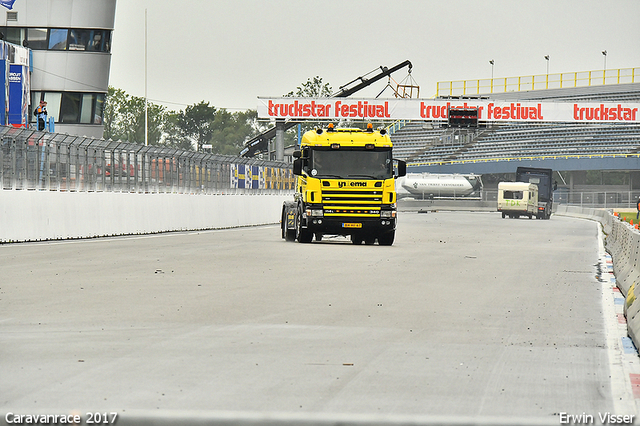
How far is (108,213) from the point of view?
2792 cm

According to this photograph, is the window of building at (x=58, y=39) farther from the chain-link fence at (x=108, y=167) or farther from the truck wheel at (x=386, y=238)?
the truck wheel at (x=386, y=238)

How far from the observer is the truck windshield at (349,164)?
991 inches

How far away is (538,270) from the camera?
18188 millimetres

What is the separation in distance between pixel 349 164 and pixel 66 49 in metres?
35.7

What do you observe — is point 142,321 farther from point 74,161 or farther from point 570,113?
point 570,113

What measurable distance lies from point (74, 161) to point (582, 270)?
14.6 m

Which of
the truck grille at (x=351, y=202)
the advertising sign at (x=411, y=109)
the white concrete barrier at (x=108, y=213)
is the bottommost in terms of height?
the white concrete barrier at (x=108, y=213)

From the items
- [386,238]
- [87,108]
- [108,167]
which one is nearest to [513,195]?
[87,108]

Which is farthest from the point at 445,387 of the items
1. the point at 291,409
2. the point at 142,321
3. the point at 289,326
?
the point at 142,321

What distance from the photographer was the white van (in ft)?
211

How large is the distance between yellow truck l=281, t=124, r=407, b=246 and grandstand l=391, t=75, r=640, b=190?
55524 millimetres

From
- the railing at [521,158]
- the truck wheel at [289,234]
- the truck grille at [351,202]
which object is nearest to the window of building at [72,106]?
the truck wheel at [289,234]

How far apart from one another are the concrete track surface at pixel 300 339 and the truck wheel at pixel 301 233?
7586mm

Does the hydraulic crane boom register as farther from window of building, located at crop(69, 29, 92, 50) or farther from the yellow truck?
the yellow truck
